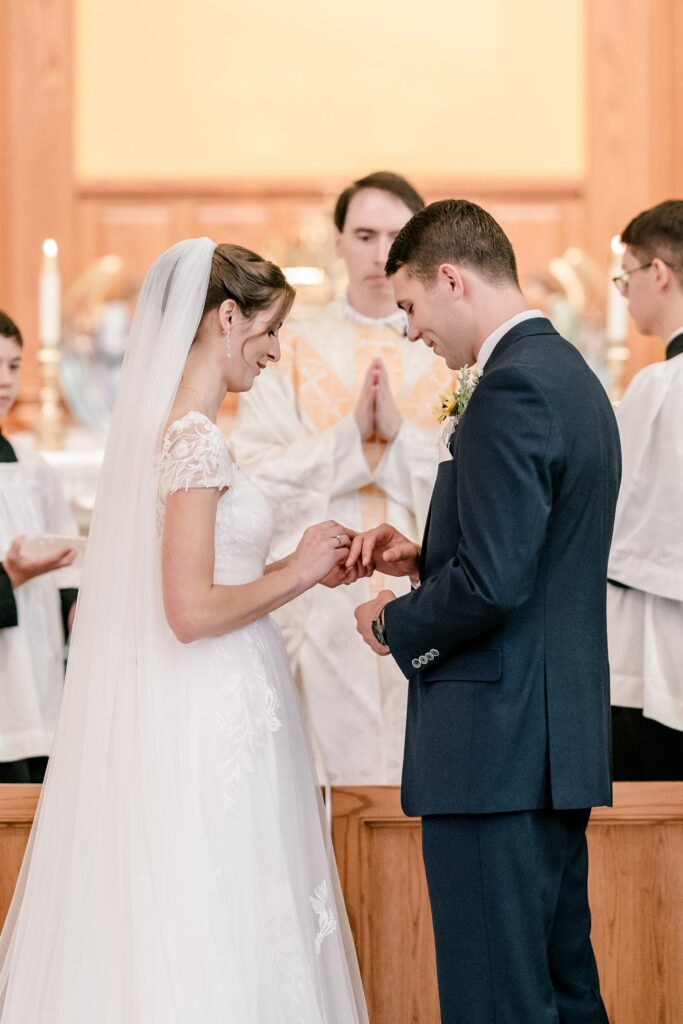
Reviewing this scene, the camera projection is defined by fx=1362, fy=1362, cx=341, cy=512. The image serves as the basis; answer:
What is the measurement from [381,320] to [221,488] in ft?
5.22

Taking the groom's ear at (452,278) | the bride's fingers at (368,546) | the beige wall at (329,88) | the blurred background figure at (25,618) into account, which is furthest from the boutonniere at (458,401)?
the beige wall at (329,88)

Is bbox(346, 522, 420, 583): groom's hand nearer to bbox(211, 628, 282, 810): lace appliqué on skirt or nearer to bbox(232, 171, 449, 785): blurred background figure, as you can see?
bbox(211, 628, 282, 810): lace appliqué on skirt

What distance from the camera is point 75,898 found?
2848mm

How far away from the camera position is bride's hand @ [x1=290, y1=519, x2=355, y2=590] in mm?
2992

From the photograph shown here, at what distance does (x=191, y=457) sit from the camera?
281cm

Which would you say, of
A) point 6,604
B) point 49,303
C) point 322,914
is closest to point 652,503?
point 322,914

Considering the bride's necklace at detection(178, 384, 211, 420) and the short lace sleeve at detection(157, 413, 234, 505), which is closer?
the short lace sleeve at detection(157, 413, 234, 505)

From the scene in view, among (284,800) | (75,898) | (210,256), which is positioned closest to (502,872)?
(284,800)

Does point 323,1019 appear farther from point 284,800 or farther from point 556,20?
point 556,20

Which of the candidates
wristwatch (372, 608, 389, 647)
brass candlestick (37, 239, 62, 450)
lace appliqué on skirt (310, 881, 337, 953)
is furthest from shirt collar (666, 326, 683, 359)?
brass candlestick (37, 239, 62, 450)

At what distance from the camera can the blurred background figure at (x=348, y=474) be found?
4.01 metres

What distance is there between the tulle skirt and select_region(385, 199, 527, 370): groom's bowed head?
2.78 ft

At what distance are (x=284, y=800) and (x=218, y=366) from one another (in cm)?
96

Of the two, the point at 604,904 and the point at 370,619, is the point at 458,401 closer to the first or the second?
the point at 370,619
